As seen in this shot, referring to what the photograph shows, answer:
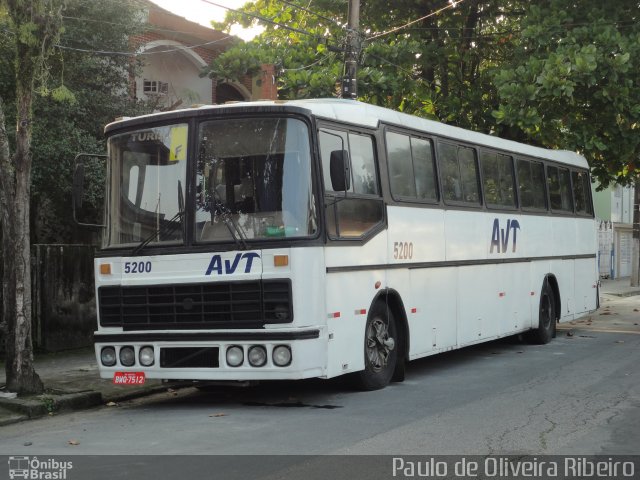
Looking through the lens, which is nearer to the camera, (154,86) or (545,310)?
(545,310)

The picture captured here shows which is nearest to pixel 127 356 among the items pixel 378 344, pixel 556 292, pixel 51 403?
pixel 51 403

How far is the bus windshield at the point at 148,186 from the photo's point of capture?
9.34m

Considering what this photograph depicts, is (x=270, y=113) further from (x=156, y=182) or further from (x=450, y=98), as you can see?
(x=450, y=98)

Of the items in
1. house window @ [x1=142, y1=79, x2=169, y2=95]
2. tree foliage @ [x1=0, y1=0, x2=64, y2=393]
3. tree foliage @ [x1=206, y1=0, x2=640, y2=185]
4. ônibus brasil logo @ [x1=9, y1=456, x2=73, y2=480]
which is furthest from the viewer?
house window @ [x1=142, y1=79, x2=169, y2=95]

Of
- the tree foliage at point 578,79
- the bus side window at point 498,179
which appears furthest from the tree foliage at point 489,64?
the bus side window at point 498,179

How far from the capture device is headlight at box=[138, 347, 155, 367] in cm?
927

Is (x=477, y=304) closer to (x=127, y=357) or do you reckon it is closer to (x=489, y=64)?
(x=127, y=357)

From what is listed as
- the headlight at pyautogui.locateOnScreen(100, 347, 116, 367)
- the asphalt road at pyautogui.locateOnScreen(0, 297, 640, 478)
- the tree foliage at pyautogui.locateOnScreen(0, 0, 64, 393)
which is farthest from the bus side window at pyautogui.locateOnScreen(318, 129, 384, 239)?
the tree foliage at pyautogui.locateOnScreen(0, 0, 64, 393)

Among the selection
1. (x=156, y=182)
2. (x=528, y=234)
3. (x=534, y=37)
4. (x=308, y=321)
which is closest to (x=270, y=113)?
(x=156, y=182)

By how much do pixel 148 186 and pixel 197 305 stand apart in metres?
1.47

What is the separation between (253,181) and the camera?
9062 mm

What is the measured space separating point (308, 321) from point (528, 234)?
23.5ft

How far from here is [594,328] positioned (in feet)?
61.3

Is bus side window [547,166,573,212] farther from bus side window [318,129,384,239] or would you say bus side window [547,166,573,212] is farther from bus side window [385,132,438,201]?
bus side window [318,129,384,239]
